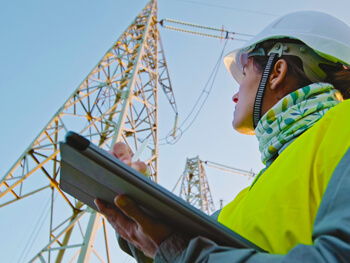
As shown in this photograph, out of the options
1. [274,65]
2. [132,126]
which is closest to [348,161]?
[274,65]

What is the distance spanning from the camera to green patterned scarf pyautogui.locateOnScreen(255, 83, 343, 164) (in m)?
1.04

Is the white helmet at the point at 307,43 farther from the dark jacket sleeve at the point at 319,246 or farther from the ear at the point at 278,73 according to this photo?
the dark jacket sleeve at the point at 319,246

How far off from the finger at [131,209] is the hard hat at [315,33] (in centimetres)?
98

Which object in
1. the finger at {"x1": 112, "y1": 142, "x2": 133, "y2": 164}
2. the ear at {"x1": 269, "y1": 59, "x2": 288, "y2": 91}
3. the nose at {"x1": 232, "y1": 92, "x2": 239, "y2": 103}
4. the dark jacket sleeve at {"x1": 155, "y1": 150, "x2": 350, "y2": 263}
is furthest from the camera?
the nose at {"x1": 232, "y1": 92, "x2": 239, "y2": 103}

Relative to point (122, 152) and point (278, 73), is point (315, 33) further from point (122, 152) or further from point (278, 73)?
point (122, 152)

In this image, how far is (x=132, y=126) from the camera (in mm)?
5348

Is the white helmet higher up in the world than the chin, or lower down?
higher up

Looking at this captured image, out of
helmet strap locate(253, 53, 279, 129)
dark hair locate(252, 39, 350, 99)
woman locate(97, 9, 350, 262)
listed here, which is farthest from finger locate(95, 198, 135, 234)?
dark hair locate(252, 39, 350, 99)

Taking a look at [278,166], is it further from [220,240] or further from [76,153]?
[76,153]

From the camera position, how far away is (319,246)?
0.57 m

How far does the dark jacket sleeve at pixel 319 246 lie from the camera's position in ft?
1.80

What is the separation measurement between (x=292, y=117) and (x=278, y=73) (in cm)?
33

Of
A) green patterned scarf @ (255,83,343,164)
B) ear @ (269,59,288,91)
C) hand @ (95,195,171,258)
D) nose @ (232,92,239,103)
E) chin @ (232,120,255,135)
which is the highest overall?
nose @ (232,92,239,103)

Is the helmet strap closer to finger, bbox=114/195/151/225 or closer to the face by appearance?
the face
